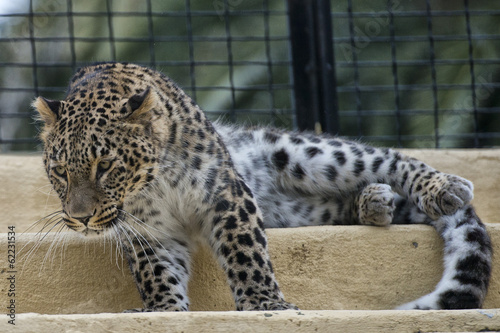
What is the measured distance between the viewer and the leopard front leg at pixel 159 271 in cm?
423

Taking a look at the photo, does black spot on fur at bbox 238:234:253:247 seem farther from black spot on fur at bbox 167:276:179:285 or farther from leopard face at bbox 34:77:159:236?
leopard face at bbox 34:77:159:236

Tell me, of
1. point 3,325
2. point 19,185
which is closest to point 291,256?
point 3,325

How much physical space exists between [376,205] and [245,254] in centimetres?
104

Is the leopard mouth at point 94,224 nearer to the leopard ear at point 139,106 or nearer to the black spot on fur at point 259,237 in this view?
the leopard ear at point 139,106

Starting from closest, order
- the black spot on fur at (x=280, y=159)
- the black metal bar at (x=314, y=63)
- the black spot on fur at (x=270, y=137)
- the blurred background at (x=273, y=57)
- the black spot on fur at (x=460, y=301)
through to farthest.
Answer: the black spot on fur at (x=460, y=301) → the black spot on fur at (x=280, y=159) → the black spot on fur at (x=270, y=137) → the black metal bar at (x=314, y=63) → the blurred background at (x=273, y=57)

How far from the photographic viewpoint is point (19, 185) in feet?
20.1

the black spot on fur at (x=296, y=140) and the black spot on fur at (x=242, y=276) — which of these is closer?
the black spot on fur at (x=242, y=276)

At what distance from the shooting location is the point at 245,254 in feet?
13.6

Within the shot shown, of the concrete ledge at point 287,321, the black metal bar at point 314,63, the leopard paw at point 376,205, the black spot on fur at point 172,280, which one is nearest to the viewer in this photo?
the concrete ledge at point 287,321

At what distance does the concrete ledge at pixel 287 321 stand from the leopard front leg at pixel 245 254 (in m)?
0.94

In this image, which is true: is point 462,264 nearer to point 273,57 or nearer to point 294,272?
point 294,272

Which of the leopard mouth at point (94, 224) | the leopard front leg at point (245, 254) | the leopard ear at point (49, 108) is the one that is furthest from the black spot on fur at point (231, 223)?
the leopard ear at point (49, 108)

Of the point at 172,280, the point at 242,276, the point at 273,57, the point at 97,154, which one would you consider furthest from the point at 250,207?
the point at 273,57

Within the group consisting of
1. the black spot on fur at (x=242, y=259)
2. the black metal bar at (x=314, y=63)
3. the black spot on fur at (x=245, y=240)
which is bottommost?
the black spot on fur at (x=242, y=259)
